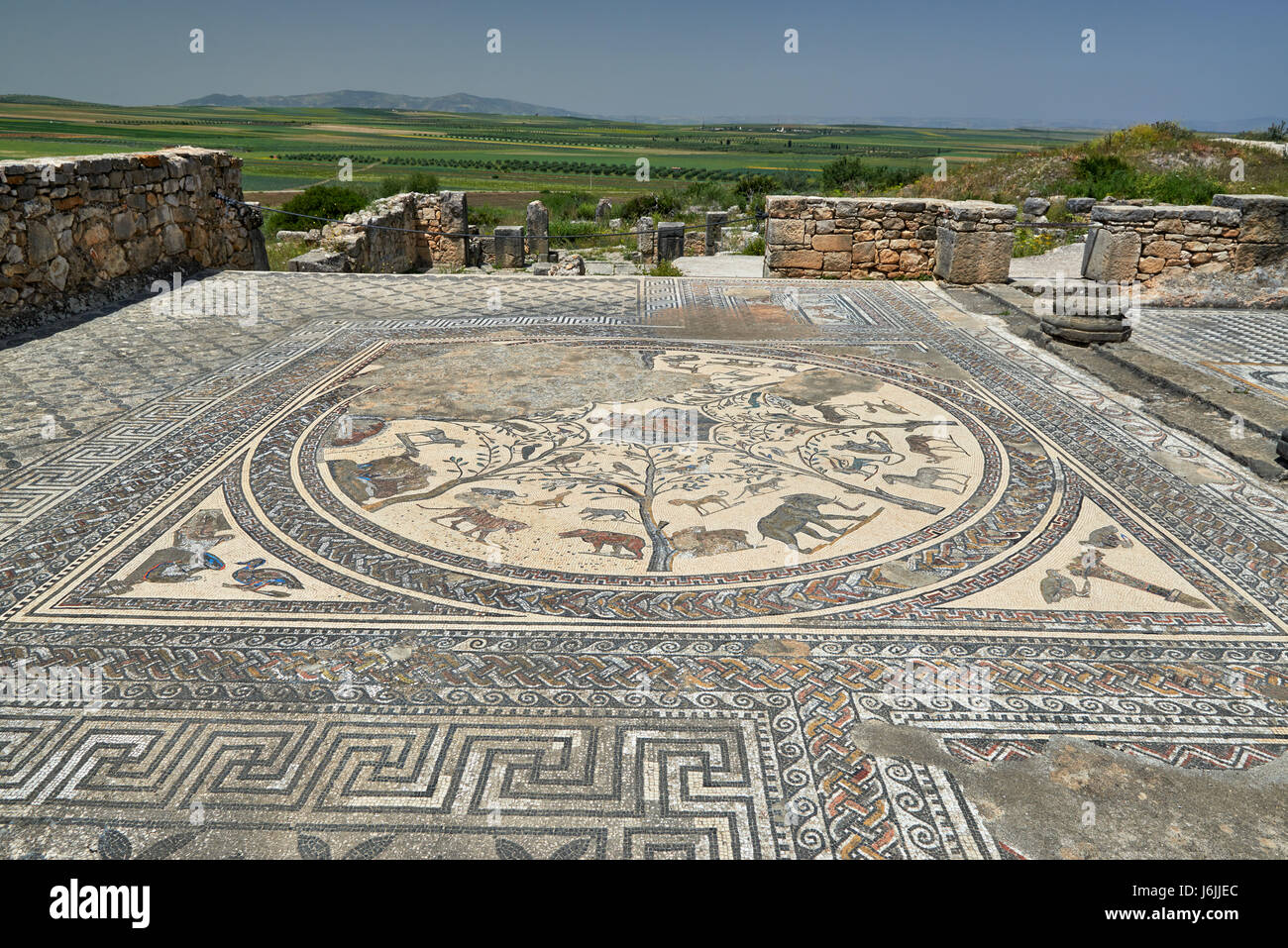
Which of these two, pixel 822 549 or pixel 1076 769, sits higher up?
Result: pixel 822 549

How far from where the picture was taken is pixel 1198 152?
1588 centimetres

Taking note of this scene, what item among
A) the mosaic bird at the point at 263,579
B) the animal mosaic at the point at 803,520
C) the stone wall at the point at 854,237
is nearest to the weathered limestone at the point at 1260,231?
the stone wall at the point at 854,237

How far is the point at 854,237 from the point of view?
28.6 ft

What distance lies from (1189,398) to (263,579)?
16.3ft

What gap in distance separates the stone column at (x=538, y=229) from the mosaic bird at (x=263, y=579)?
12.3 meters

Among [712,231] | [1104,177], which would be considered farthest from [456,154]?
[1104,177]

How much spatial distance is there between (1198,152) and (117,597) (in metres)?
19.3

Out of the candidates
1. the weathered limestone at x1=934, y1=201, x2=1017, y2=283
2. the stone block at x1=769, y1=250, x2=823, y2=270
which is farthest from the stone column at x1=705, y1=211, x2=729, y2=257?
the weathered limestone at x1=934, y1=201, x2=1017, y2=283

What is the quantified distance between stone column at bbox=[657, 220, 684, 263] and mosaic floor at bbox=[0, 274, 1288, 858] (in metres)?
6.84

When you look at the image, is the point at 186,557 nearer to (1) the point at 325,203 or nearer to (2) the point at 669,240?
(2) the point at 669,240

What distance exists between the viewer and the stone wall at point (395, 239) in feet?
34.7

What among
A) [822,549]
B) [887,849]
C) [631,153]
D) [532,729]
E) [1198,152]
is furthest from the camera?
[631,153]

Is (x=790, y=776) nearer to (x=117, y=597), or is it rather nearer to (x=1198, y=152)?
(x=117, y=597)
